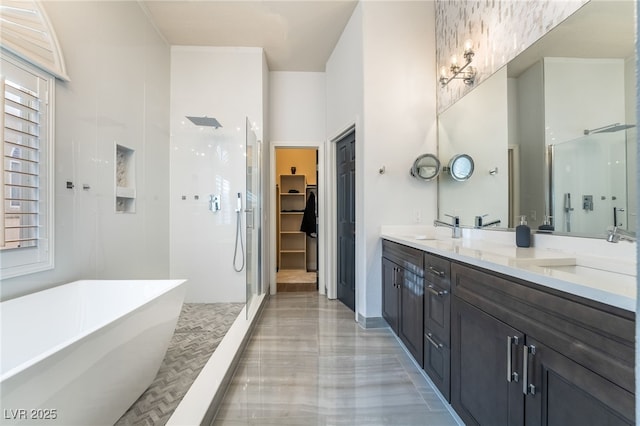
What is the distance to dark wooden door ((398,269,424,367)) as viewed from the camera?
5.97 ft

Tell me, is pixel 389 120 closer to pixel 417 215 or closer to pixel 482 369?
pixel 417 215

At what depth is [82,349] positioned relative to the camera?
1.04 meters

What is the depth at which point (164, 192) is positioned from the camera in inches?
126

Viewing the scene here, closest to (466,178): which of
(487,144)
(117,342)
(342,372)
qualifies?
(487,144)

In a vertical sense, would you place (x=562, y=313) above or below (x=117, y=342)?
above

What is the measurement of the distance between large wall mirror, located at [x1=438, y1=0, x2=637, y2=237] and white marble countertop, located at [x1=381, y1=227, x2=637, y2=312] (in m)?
0.14

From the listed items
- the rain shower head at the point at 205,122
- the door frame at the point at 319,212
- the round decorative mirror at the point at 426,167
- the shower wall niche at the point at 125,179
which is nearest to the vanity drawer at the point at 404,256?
the round decorative mirror at the point at 426,167

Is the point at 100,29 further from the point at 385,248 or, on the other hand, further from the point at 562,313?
the point at 562,313

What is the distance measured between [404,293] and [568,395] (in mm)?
1326

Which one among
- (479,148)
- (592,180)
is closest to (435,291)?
(592,180)

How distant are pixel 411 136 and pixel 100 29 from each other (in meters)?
2.95

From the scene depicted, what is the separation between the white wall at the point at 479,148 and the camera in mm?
1923

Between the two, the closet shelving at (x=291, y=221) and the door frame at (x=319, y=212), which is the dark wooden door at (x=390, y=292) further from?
the closet shelving at (x=291, y=221)

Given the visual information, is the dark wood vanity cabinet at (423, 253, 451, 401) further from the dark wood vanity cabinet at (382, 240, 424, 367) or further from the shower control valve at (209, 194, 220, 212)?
the shower control valve at (209, 194, 220, 212)
